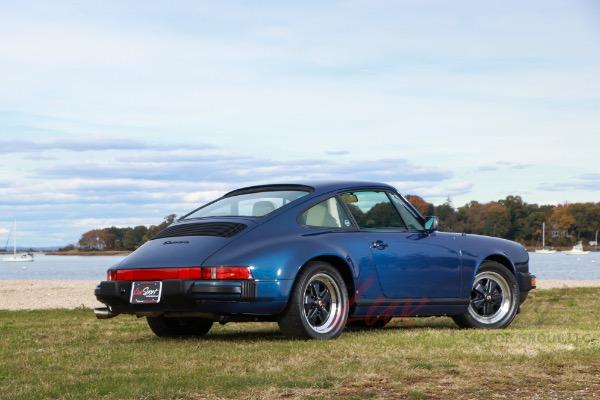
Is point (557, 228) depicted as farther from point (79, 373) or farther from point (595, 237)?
point (79, 373)

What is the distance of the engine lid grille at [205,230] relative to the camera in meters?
10.1

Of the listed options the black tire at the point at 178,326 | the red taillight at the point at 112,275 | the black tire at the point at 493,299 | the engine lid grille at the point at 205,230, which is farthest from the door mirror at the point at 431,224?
the red taillight at the point at 112,275

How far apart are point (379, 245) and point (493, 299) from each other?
6.16ft

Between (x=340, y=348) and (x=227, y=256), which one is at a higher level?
(x=227, y=256)

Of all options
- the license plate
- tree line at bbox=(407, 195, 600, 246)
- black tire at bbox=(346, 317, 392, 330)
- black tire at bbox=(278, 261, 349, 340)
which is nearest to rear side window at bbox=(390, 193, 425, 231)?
black tire at bbox=(346, 317, 392, 330)

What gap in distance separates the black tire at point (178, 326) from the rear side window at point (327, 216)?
1613 millimetres

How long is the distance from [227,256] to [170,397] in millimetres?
2856

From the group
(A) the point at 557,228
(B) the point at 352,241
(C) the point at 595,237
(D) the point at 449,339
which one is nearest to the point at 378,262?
(B) the point at 352,241

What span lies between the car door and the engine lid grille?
1354 mm

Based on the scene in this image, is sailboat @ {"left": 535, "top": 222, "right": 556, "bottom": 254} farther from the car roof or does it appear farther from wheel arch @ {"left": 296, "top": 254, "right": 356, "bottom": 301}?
wheel arch @ {"left": 296, "top": 254, "right": 356, "bottom": 301}

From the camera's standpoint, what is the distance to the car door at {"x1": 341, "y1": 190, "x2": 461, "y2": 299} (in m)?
10.9

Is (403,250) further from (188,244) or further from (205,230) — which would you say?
(188,244)

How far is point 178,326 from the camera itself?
449 inches

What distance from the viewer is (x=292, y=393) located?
23.4ft
